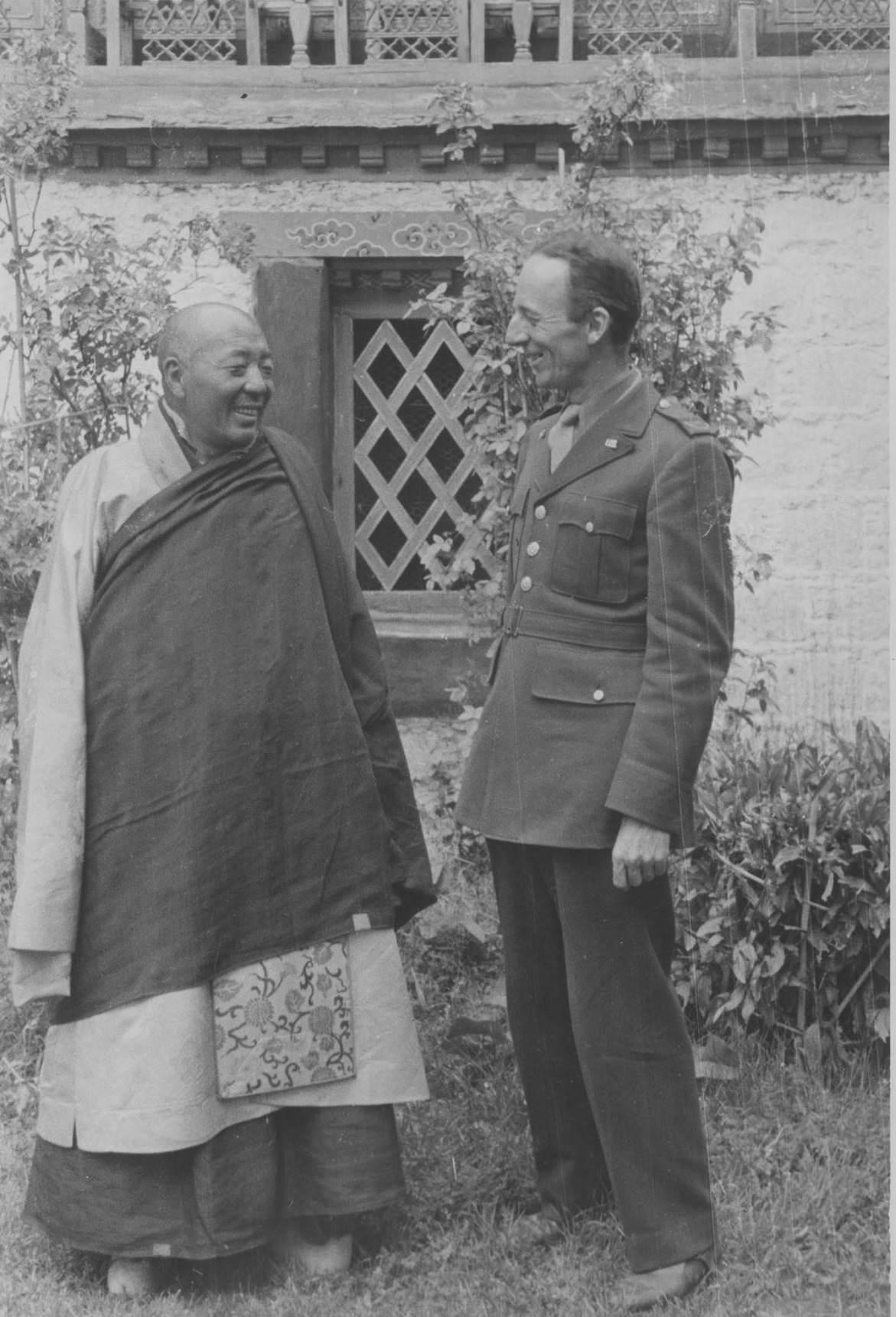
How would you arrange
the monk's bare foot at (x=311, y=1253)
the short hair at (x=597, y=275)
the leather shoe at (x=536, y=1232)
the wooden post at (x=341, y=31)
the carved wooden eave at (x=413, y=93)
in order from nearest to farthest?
the short hair at (x=597, y=275), the monk's bare foot at (x=311, y=1253), the leather shoe at (x=536, y=1232), the carved wooden eave at (x=413, y=93), the wooden post at (x=341, y=31)

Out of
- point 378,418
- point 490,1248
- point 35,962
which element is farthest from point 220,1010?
point 378,418

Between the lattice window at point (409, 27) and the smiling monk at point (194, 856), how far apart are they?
3296 millimetres

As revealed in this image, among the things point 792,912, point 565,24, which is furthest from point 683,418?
point 565,24

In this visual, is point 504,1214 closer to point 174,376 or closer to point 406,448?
point 174,376

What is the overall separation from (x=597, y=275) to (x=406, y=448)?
321cm

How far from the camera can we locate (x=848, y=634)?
244 inches

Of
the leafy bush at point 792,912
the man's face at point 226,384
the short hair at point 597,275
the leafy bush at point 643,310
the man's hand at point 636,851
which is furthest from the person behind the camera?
the leafy bush at point 643,310

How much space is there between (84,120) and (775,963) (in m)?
4.06

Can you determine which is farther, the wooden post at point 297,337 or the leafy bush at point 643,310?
the wooden post at point 297,337

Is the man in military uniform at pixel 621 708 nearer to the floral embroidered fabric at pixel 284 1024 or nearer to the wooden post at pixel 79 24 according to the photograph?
the floral embroidered fabric at pixel 284 1024

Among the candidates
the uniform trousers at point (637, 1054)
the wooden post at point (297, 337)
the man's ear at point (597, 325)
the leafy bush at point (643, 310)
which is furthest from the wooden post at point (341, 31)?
the uniform trousers at point (637, 1054)

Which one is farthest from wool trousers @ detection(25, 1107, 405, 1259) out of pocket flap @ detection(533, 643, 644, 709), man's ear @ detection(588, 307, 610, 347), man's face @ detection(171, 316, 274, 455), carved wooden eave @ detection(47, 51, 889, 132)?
carved wooden eave @ detection(47, 51, 889, 132)

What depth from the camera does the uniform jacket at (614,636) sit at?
3055 mm

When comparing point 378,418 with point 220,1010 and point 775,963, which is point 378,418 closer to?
point 775,963
